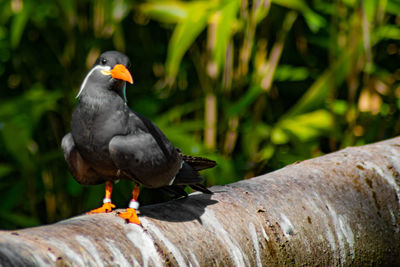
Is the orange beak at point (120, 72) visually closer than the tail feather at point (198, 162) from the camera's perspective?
Yes

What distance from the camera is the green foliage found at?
204 centimetres

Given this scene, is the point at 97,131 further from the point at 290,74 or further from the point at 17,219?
the point at 290,74

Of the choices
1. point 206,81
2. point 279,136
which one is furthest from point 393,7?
point 206,81

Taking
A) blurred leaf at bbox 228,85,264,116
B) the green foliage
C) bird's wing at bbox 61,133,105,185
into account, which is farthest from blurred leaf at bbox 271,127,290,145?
bird's wing at bbox 61,133,105,185

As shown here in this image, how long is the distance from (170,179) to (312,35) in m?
1.49

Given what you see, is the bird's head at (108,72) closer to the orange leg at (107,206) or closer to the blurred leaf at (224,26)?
the orange leg at (107,206)

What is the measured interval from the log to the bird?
0.08 m

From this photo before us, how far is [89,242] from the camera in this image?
80 centimetres

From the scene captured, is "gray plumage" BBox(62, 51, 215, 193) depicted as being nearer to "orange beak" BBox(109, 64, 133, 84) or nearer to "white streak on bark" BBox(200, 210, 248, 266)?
"orange beak" BBox(109, 64, 133, 84)

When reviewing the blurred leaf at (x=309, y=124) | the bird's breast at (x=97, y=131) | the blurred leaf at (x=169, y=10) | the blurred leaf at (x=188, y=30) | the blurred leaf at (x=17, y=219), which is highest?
the blurred leaf at (x=169, y=10)

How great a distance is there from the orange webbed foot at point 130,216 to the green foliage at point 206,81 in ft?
3.27

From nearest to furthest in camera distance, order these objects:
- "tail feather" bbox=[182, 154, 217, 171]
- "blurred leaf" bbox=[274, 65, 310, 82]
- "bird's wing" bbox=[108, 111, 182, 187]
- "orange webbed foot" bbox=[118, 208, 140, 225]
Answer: "orange webbed foot" bbox=[118, 208, 140, 225]
"bird's wing" bbox=[108, 111, 182, 187]
"tail feather" bbox=[182, 154, 217, 171]
"blurred leaf" bbox=[274, 65, 310, 82]

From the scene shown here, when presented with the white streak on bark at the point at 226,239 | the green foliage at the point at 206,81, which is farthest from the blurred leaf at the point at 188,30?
the white streak on bark at the point at 226,239

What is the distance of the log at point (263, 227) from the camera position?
790 mm
